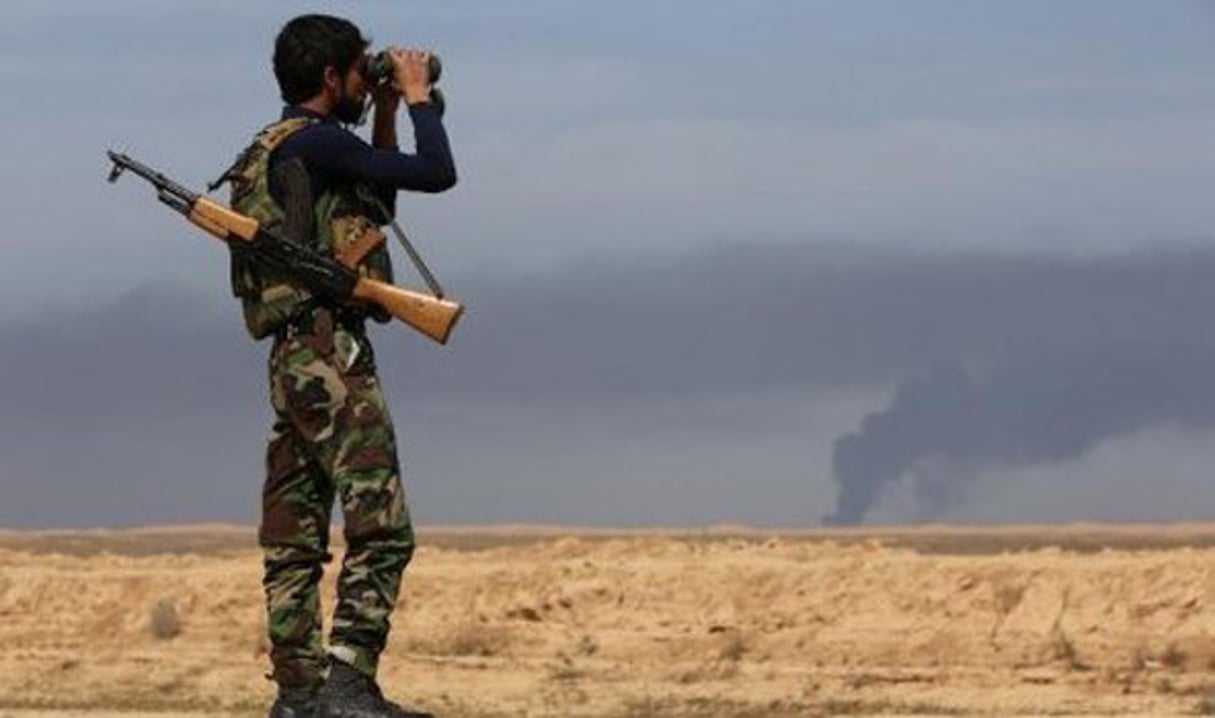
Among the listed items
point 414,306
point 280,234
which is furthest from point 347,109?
point 414,306

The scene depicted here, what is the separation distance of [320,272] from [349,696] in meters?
1.30

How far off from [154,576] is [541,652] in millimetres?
7999

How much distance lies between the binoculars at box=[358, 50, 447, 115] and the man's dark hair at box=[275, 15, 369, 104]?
0.06 m

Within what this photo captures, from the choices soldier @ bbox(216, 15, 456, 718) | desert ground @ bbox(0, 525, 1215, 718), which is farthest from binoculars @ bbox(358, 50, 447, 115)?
desert ground @ bbox(0, 525, 1215, 718)

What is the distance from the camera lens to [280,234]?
32.0 feet

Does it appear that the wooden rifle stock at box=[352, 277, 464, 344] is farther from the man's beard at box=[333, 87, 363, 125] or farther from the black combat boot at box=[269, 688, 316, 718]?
the black combat boot at box=[269, 688, 316, 718]

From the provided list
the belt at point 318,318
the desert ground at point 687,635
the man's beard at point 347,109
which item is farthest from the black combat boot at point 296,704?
the desert ground at point 687,635

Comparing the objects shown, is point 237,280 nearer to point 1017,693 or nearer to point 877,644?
point 1017,693

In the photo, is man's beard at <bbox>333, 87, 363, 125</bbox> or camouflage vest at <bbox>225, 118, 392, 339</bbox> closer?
camouflage vest at <bbox>225, 118, 392, 339</bbox>

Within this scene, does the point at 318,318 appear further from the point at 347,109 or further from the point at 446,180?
the point at 347,109

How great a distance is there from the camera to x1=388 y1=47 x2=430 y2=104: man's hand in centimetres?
980

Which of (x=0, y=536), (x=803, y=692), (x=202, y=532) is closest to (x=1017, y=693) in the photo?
(x=803, y=692)

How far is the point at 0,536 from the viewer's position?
81.8 m

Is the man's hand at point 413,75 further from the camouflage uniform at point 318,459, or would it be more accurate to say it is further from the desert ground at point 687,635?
the desert ground at point 687,635
